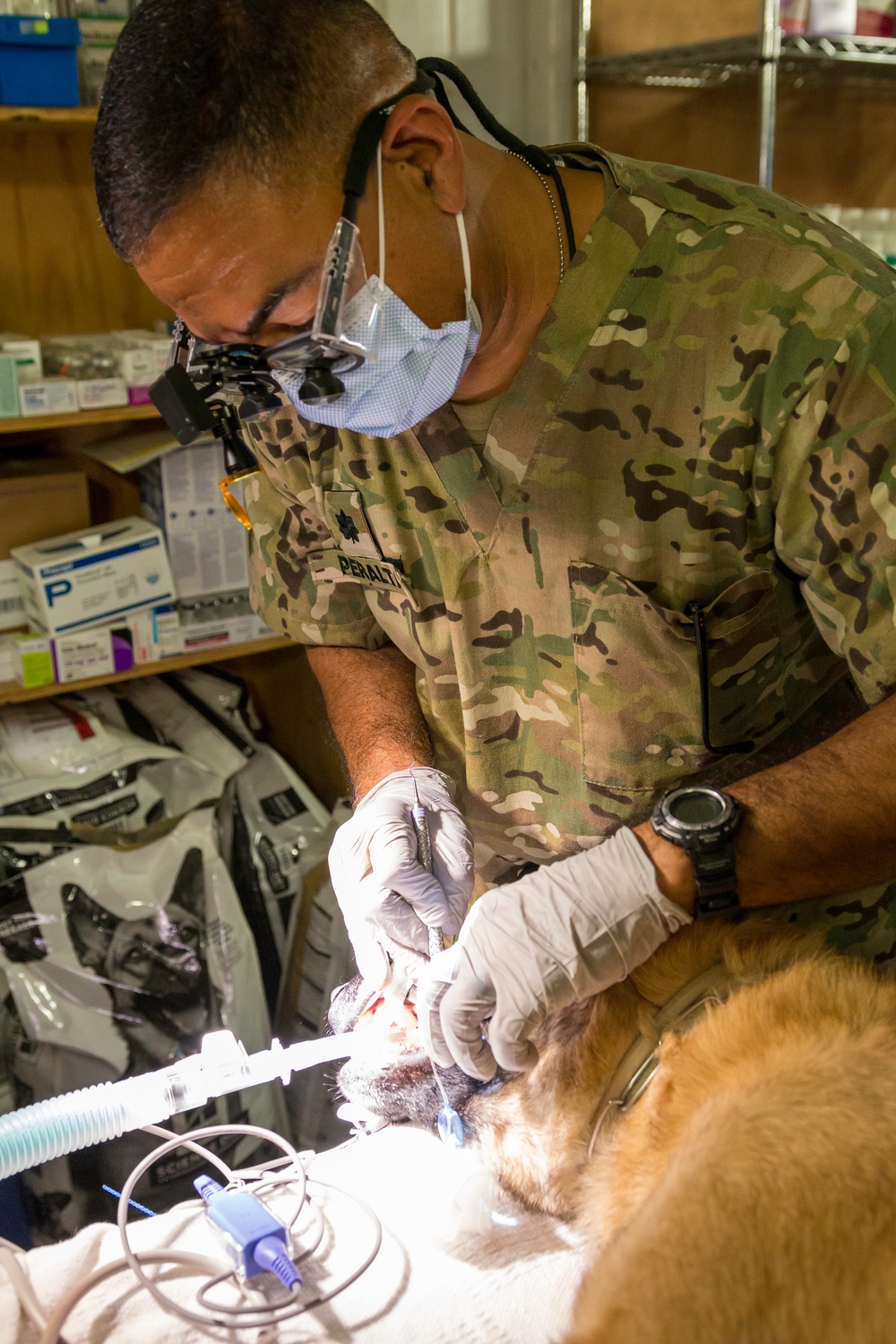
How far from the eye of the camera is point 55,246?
255 cm

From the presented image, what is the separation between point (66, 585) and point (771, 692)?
164 centimetres

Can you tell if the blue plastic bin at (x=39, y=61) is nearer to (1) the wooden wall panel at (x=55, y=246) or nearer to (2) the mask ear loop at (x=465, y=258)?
(1) the wooden wall panel at (x=55, y=246)

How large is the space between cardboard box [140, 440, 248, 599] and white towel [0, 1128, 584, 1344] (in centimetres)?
173

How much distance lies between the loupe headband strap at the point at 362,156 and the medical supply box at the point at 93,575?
5.09 feet

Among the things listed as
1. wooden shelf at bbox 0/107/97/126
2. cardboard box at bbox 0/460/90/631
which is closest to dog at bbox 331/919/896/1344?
cardboard box at bbox 0/460/90/631

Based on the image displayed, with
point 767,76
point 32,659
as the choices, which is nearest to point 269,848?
point 32,659

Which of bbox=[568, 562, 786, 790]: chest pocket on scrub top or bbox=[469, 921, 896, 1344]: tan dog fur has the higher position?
bbox=[568, 562, 786, 790]: chest pocket on scrub top

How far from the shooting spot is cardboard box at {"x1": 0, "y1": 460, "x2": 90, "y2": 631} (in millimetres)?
2436

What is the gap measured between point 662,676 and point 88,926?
149 centimetres

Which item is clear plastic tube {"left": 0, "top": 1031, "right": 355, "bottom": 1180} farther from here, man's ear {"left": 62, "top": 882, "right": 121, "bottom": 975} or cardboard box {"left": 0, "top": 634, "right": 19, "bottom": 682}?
cardboard box {"left": 0, "top": 634, "right": 19, "bottom": 682}

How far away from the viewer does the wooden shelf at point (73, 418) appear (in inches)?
89.4

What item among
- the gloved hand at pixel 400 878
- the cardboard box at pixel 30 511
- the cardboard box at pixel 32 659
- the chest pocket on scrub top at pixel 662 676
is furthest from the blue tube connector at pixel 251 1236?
the cardboard box at pixel 30 511

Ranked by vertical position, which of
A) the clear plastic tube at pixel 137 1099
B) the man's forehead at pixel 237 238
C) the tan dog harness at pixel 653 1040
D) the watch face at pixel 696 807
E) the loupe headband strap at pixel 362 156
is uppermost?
the loupe headband strap at pixel 362 156

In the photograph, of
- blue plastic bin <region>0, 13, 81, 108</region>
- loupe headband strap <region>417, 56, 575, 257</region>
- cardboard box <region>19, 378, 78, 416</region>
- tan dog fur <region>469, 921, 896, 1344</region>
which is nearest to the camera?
tan dog fur <region>469, 921, 896, 1344</region>
